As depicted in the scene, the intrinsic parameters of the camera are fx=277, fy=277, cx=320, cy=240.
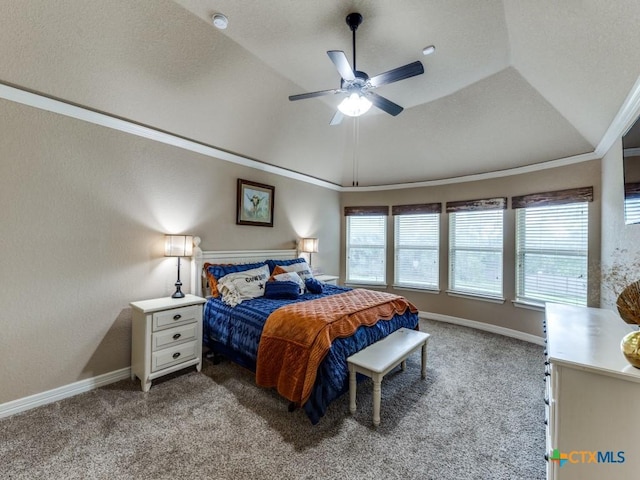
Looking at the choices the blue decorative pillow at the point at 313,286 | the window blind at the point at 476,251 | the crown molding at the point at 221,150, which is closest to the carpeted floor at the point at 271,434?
the blue decorative pillow at the point at 313,286

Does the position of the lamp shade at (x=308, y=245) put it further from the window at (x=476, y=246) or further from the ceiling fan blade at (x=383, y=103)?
the ceiling fan blade at (x=383, y=103)

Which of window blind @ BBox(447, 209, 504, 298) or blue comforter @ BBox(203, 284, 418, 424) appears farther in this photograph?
window blind @ BBox(447, 209, 504, 298)

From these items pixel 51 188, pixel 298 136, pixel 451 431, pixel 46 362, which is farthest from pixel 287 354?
pixel 298 136

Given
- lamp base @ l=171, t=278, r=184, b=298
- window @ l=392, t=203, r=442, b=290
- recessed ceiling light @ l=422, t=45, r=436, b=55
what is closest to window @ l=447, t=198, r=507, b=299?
window @ l=392, t=203, r=442, b=290

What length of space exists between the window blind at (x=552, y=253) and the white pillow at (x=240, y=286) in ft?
12.5

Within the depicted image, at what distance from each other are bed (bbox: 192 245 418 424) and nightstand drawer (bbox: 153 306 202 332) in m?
0.28

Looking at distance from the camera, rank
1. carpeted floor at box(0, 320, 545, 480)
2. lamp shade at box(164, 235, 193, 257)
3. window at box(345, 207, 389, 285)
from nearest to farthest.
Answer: carpeted floor at box(0, 320, 545, 480) < lamp shade at box(164, 235, 193, 257) < window at box(345, 207, 389, 285)

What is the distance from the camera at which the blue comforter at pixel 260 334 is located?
84.1 inches

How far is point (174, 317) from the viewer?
2.74 metres

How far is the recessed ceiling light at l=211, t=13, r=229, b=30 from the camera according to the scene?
89.6 inches

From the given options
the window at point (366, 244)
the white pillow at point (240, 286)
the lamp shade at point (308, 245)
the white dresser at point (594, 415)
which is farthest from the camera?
the window at point (366, 244)

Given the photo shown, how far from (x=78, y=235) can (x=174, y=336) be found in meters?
1.29

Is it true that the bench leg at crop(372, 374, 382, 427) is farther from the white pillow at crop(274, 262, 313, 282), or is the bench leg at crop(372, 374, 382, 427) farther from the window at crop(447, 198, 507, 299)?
the window at crop(447, 198, 507, 299)

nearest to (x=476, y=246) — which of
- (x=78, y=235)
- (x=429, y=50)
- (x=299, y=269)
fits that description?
(x=299, y=269)
